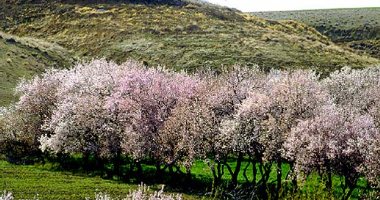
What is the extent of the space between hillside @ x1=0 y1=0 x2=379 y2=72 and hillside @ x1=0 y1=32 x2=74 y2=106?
761 cm

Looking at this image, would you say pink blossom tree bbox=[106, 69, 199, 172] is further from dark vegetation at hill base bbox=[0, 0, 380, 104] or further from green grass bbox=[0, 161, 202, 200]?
dark vegetation at hill base bbox=[0, 0, 380, 104]

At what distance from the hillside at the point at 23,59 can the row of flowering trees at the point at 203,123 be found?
100 feet

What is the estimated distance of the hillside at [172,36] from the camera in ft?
405

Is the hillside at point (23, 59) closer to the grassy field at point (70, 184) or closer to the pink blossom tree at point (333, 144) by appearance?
the grassy field at point (70, 184)

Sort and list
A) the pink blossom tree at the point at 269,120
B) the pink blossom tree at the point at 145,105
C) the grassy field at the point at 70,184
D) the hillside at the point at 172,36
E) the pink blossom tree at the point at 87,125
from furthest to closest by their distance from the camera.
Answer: the hillside at the point at 172,36 → the pink blossom tree at the point at 87,125 → the pink blossom tree at the point at 145,105 → the pink blossom tree at the point at 269,120 → the grassy field at the point at 70,184

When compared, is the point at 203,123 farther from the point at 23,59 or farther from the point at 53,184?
the point at 23,59

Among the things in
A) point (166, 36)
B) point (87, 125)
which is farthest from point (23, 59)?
point (87, 125)

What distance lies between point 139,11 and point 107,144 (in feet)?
331

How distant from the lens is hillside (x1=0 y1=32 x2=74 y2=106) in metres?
100

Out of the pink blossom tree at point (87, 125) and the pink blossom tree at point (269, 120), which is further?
the pink blossom tree at point (87, 125)

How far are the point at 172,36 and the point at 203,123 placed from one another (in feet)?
283

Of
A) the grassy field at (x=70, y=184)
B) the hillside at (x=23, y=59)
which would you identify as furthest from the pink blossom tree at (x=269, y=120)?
the hillside at (x=23, y=59)

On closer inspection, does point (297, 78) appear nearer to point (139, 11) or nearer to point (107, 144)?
point (107, 144)

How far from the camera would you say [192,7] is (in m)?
167
